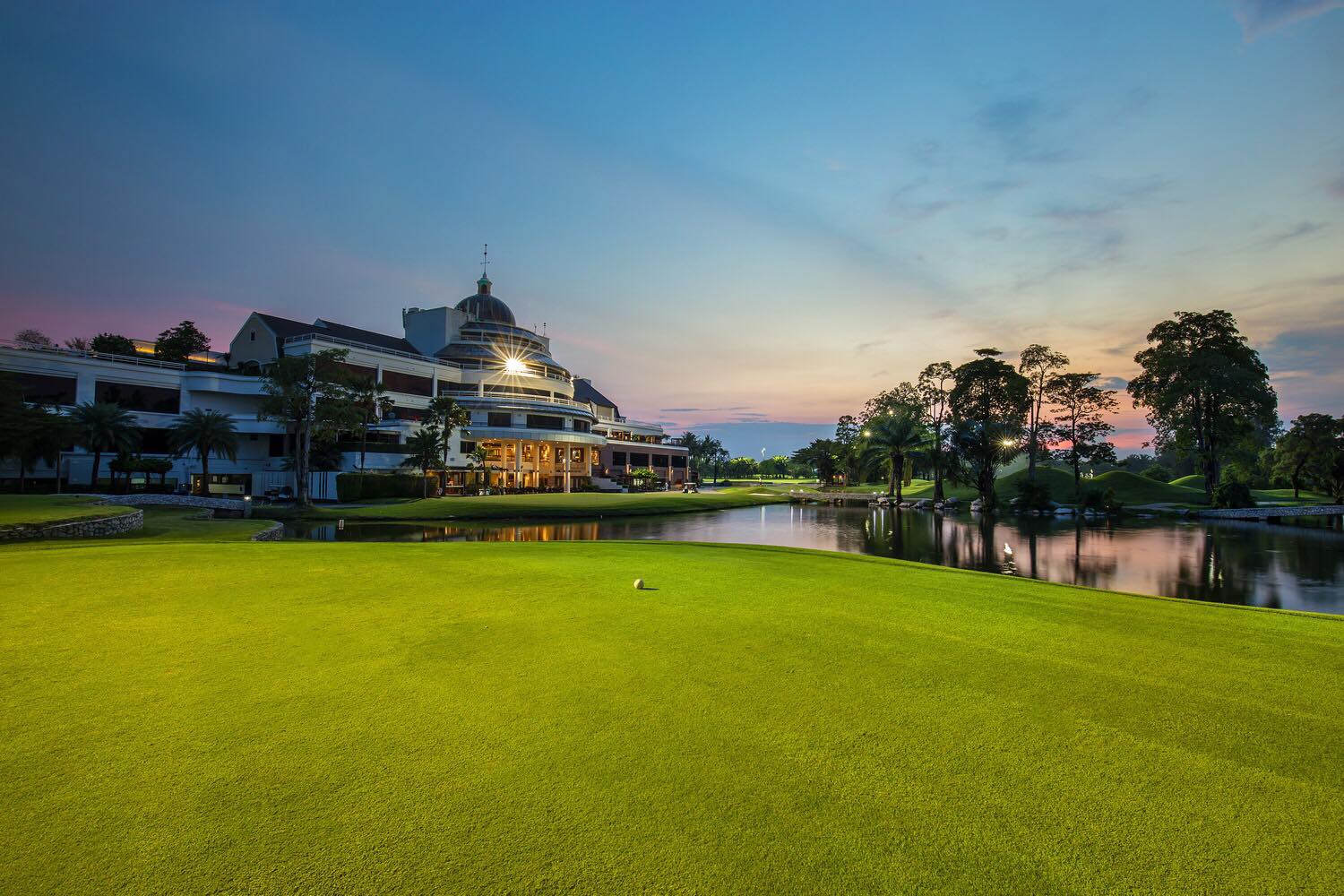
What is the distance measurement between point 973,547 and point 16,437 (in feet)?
151

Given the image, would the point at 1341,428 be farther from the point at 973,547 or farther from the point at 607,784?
the point at 607,784

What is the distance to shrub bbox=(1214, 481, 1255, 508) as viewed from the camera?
4400 centimetres

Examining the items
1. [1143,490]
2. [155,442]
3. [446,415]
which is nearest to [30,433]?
[155,442]

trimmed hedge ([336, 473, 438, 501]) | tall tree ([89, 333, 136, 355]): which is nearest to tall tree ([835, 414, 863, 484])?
trimmed hedge ([336, 473, 438, 501])

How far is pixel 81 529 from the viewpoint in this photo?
18719mm

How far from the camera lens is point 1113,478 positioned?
56219mm

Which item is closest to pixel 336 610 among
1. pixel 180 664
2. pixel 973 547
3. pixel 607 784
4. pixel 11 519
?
pixel 180 664

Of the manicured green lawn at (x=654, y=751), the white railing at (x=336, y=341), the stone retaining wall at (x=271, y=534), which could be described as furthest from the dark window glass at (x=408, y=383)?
the manicured green lawn at (x=654, y=751)

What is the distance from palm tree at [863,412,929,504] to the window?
3123 cm

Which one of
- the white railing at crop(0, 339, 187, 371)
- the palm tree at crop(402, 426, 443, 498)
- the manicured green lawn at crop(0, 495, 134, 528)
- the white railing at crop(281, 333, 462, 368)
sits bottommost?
the manicured green lawn at crop(0, 495, 134, 528)

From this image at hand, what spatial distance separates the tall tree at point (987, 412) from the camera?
176 feet

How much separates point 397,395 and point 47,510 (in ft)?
132

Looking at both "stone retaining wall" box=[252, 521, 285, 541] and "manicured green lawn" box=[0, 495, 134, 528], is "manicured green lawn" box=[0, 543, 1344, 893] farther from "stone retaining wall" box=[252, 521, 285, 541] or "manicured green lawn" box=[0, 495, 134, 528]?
"stone retaining wall" box=[252, 521, 285, 541]

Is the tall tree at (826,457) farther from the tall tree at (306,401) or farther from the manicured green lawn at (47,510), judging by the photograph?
the manicured green lawn at (47,510)
